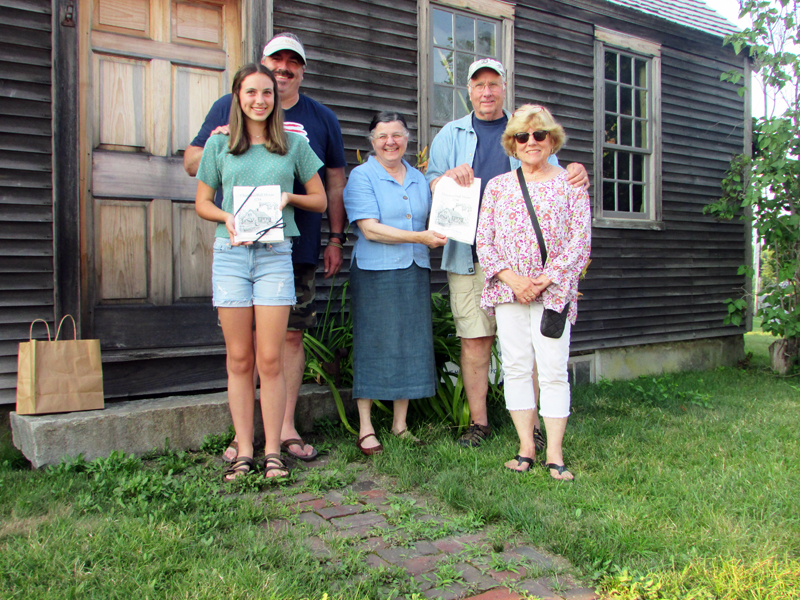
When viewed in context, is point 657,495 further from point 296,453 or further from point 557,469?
point 296,453

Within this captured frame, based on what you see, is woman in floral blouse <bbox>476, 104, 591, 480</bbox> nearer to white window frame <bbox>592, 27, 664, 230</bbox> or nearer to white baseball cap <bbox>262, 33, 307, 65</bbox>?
white baseball cap <bbox>262, 33, 307, 65</bbox>

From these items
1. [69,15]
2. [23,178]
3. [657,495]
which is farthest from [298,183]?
[657,495]

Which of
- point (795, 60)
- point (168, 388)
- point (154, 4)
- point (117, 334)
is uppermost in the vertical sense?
point (795, 60)

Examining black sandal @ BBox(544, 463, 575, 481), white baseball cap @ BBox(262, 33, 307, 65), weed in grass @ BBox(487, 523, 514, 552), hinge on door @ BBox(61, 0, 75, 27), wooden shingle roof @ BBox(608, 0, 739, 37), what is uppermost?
wooden shingle roof @ BBox(608, 0, 739, 37)

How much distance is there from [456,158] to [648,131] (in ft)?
15.4

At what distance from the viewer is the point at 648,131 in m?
7.39

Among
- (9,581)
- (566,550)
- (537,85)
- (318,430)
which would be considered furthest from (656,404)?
(9,581)

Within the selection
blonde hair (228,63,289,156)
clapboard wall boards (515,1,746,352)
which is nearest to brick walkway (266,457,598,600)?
blonde hair (228,63,289,156)

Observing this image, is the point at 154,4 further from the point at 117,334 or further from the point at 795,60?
the point at 795,60

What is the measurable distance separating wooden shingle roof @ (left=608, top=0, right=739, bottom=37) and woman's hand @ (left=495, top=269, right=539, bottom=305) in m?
5.21

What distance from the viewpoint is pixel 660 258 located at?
24.0ft

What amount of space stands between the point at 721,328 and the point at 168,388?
6.70 m

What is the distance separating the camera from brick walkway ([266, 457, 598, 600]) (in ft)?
6.61

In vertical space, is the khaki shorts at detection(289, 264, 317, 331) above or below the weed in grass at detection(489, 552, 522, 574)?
above
